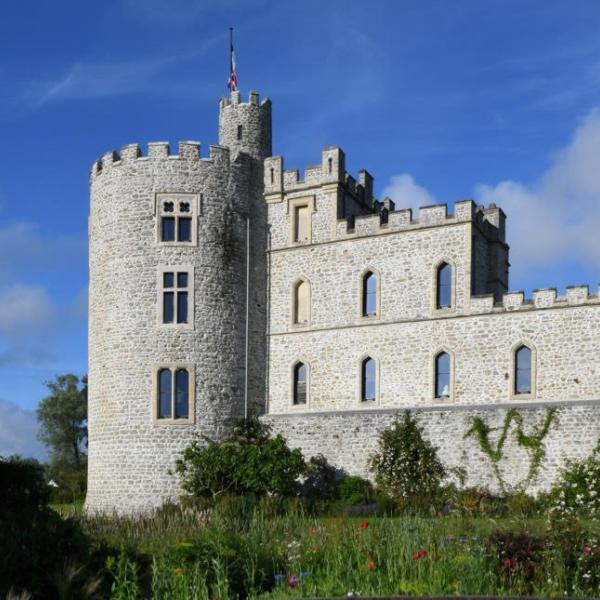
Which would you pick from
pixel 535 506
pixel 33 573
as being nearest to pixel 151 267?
pixel 535 506

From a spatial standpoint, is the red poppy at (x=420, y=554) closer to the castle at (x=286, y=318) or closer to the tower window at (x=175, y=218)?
the castle at (x=286, y=318)

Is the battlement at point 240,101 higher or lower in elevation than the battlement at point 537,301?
higher

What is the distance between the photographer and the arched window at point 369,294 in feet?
103

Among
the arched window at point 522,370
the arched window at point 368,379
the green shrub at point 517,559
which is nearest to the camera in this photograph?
the green shrub at point 517,559

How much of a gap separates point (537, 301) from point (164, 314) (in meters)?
11.3

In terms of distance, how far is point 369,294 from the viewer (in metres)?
31.4

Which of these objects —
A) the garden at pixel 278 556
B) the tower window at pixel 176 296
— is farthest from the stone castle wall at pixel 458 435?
the garden at pixel 278 556

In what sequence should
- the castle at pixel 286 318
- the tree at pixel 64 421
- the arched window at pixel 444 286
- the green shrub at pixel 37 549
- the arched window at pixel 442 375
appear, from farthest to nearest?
1. the tree at pixel 64 421
2. the arched window at pixel 444 286
3. the arched window at pixel 442 375
4. the castle at pixel 286 318
5. the green shrub at pixel 37 549

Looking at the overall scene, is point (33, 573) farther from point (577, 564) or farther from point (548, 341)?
point (548, 341)

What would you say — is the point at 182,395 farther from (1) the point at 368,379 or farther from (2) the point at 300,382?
(1) the point at 368,379

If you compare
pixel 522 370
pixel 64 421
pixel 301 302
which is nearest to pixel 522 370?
pixel 522 370

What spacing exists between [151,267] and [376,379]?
307 inches

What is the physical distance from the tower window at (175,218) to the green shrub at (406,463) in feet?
28.9

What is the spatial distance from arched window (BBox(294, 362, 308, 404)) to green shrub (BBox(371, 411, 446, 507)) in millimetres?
3601
